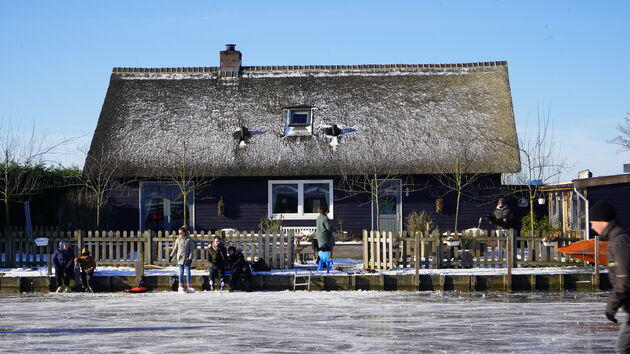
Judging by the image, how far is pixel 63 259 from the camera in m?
20.8

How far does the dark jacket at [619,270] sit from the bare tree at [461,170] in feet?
71.6

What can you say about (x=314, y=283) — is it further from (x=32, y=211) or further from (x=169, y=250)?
(x=32, y=211)

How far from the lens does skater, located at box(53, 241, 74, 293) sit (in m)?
20.8

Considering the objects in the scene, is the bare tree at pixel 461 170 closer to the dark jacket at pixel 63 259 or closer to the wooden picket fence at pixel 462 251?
the wooden picket fence at pixel 462 251

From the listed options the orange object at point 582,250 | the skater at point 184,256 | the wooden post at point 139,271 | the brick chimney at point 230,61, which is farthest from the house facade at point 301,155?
the wooden post at point 139,271

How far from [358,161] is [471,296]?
1267 cm

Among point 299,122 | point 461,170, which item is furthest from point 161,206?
point 461,170

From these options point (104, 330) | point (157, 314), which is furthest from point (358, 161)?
point (104, 330)

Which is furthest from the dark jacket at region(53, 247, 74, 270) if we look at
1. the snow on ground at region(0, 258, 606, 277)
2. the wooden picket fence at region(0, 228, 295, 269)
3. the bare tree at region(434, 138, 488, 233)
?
the bare tree at region(434, 138, 488, 233)

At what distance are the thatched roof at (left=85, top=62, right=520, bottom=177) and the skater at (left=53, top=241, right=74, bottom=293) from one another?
10.4 m

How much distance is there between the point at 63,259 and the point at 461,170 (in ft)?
48.6

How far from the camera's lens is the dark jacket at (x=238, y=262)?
20781 millimetres

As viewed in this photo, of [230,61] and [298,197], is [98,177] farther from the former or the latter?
[230,61]

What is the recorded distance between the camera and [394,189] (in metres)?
31.6
